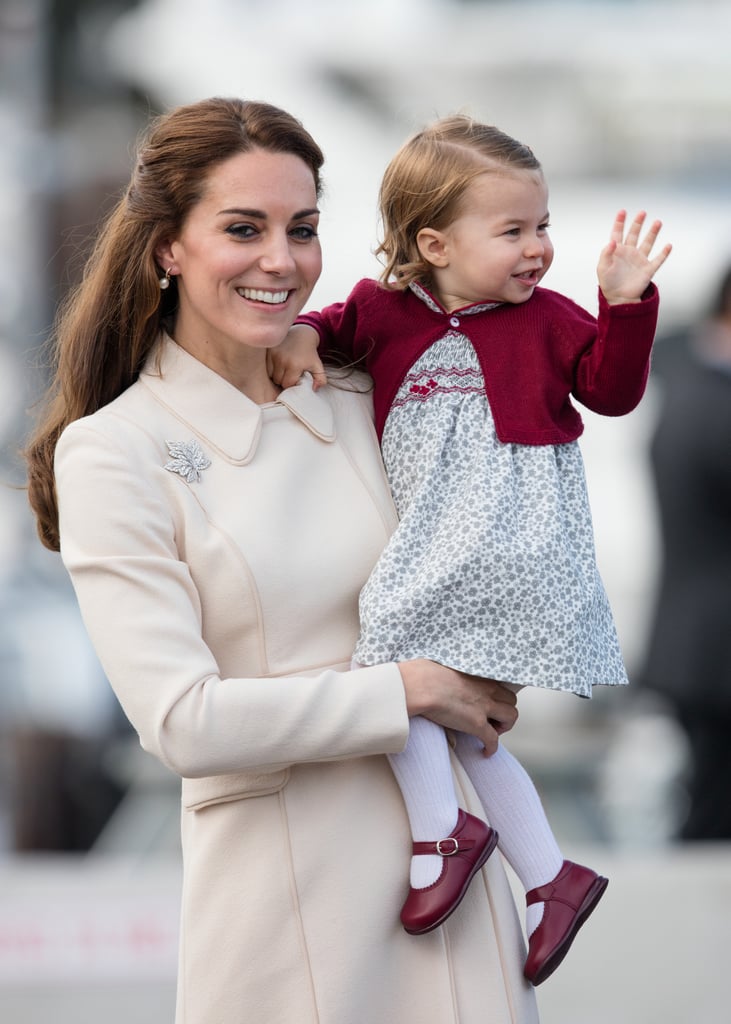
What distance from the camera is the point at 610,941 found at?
12.9ft

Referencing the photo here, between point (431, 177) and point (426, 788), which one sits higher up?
point (431, 177)

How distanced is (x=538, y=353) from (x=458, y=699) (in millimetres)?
436

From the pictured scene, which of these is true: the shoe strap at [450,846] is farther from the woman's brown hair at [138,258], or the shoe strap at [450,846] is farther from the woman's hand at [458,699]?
the woman's brown hair at [138,258]

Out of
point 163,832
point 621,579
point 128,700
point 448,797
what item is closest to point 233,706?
point 128,700

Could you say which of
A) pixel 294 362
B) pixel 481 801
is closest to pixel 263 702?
pixel 481 801

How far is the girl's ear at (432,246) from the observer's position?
6.28 feet

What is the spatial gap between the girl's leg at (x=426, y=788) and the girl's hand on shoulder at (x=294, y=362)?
472mm

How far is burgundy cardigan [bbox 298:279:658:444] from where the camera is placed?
1808 mm

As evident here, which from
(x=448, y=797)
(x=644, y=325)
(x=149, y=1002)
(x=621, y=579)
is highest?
(x=644, y=325)

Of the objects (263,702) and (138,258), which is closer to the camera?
(263,702)

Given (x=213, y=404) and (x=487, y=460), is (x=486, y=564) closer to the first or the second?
(x=487, y=460)

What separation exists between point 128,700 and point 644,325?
2.43 ft

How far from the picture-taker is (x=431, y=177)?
1901mm

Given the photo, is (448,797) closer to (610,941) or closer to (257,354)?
(257,354)
